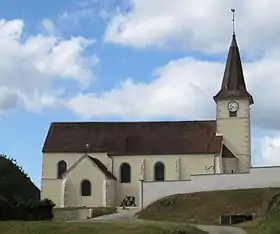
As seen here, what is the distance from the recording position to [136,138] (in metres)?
77.6

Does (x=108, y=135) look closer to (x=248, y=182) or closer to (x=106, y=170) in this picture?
(x=106, y=170)

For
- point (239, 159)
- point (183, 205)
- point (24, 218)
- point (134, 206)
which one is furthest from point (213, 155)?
point (24, 218)

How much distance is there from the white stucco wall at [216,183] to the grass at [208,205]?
4.38 feet

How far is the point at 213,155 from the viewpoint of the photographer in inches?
2884

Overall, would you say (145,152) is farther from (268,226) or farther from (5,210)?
(268,226)

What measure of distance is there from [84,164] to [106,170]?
2.92 m

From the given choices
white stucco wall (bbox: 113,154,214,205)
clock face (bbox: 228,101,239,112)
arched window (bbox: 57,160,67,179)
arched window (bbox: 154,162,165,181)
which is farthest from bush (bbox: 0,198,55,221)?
clock face (bbox: 228,101,239,112)

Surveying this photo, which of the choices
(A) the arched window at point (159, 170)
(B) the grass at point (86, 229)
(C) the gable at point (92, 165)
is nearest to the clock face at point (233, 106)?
(A) the arched window at point (159, 170)

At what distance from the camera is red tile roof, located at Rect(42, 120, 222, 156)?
246 feet

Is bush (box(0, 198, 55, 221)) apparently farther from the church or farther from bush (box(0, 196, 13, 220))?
the church

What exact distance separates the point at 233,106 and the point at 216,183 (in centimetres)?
1605

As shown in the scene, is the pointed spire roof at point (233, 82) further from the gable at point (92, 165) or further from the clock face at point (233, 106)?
the gable at point (92, 165)

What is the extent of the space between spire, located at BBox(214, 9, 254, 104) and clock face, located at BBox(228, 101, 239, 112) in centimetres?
73

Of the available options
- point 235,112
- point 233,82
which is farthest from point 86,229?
point 233,82
